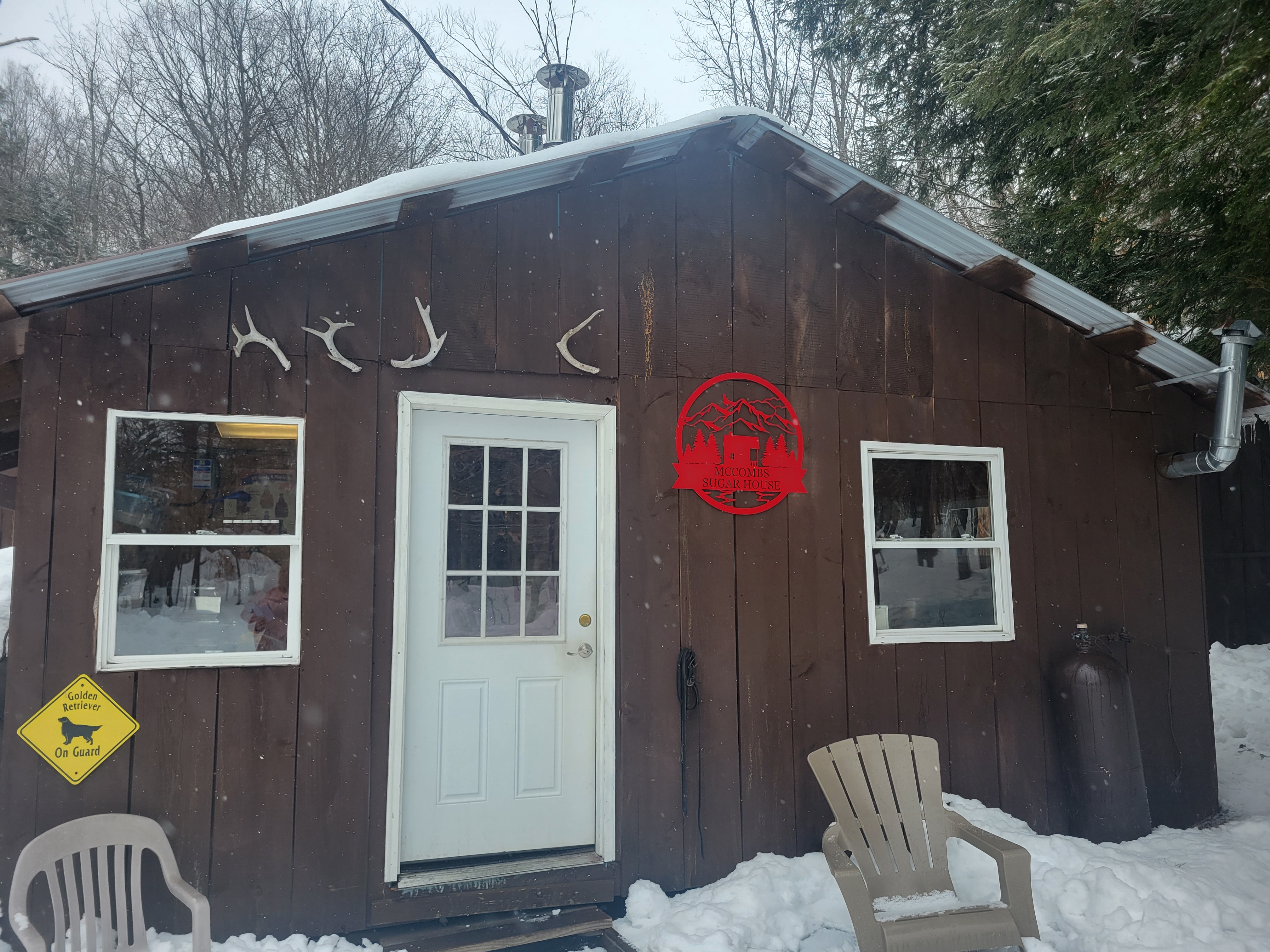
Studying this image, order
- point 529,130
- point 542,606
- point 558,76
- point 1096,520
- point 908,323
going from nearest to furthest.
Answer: point 542,606 < point 908,323 < point 1096,520 < point 558,76 < point 529,130

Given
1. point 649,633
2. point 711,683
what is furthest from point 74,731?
point 711,683

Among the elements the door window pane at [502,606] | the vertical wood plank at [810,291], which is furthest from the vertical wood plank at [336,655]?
the vertical wood plank at [810,291]

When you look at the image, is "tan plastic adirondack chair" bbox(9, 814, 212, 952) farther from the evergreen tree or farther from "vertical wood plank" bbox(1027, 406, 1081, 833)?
the evergreen tree

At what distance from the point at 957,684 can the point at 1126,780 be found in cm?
97

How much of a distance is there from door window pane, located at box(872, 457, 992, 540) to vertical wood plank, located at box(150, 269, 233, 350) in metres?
3.25

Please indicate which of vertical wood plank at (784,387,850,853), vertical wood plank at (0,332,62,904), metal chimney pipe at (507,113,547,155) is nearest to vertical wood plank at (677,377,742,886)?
vertical wood plank at (784,387,850,853)

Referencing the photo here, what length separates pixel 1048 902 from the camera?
140 inches

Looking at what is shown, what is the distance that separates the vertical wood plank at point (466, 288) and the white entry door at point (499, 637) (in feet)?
0.93

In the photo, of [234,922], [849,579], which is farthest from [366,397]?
[849,579]

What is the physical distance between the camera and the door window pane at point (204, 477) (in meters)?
3.34

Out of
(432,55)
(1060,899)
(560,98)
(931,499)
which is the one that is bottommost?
(1060,899)

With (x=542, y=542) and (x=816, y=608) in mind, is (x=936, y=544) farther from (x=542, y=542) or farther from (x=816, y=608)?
(x=542, y=542)

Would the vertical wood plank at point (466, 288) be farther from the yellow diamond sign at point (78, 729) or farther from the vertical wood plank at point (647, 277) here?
the yellow diamond sign at point (78, 729)

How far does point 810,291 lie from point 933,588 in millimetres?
1746
